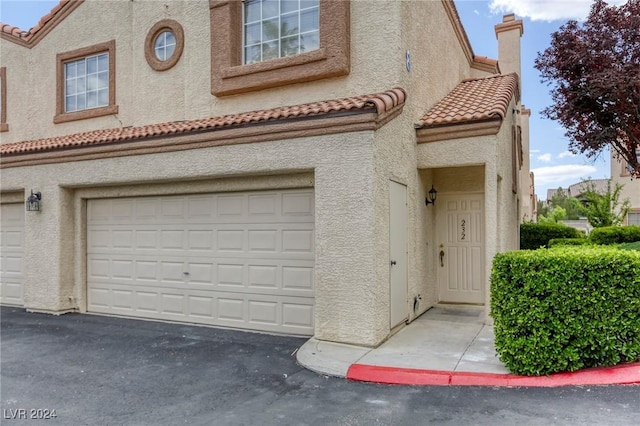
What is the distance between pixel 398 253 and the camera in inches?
302

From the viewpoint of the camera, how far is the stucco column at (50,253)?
987cm

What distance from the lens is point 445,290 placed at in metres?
10.0

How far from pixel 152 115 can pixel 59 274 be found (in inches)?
160

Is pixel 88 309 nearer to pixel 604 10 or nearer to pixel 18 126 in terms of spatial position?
pixel 18 126

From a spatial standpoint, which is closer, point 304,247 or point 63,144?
point 304,247

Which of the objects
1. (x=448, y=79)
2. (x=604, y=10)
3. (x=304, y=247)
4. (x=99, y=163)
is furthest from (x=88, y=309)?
(x=604, y=10)

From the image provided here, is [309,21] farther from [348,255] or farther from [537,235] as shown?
[537,235]

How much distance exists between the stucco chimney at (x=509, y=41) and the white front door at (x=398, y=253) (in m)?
11.3

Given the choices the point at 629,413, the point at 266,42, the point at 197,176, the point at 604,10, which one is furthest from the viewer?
the point at 604,10

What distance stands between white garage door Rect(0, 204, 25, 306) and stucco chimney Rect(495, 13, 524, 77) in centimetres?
1614

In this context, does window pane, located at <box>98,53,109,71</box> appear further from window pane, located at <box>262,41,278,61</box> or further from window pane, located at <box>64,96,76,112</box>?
window pane, located at <box>262,41,278,61</box>

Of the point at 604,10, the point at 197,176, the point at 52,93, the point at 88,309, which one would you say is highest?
the point at 604,10

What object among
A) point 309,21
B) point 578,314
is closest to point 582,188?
point 309,21

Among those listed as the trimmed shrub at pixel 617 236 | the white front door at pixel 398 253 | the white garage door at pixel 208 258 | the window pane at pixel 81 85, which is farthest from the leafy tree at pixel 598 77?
the window pane at pixel 81 85
